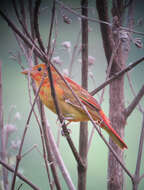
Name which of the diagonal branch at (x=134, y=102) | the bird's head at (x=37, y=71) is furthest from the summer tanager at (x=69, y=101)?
the diagonal branch at (x=134, y=102)

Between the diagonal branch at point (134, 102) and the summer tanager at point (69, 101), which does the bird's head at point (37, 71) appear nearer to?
the summer tanager at point (69, 101)

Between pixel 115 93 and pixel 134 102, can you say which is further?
pixel 115 93

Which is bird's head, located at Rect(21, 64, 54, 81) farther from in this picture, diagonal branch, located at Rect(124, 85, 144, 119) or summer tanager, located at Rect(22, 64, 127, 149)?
diagonal branch, located at Rect(124, 85, 144, 119)

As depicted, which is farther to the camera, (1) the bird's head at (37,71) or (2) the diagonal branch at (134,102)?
(1) the bird's head at (37,71)

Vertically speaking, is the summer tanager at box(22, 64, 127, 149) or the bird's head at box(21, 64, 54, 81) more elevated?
the bird's head at box(21, 64, 54, 81)

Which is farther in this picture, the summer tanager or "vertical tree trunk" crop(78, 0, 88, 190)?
the summer tanager

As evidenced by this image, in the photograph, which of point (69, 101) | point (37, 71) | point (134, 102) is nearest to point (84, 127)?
point (69, 101)

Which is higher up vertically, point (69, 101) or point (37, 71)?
point (37, 71)

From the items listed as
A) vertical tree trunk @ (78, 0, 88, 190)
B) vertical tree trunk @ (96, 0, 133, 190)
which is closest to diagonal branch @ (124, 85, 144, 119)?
vertical tree trunk @ (96, 0, 133, 190)

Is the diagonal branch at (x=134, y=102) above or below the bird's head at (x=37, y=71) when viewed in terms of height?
below

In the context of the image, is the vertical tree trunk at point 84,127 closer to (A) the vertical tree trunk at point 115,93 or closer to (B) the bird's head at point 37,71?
(A) the vertical tree trunk at point 115,93

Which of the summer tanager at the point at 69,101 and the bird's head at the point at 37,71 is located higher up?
the bird's head at the point at 37,71

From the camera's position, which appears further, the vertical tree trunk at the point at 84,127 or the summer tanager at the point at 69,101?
the summer tanager at the point at 69,101

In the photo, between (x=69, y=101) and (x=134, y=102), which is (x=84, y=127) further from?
(x=134, y=102)
